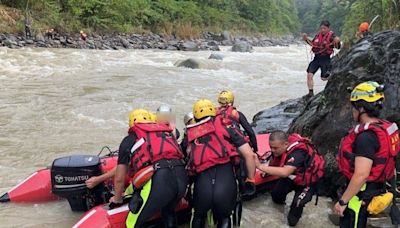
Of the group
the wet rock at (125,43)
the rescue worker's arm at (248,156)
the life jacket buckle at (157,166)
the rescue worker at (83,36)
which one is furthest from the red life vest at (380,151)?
the wet rock at (125,43)

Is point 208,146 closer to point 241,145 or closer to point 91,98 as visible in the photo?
point 241,145

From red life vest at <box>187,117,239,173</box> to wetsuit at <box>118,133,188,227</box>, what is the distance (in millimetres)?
153

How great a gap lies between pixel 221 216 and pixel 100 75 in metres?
10.9

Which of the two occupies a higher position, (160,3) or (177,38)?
(160,3)

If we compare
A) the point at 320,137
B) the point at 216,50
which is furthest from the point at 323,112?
the point at 216,50

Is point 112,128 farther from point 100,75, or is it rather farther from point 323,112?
point 100,75

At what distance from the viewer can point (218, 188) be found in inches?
133

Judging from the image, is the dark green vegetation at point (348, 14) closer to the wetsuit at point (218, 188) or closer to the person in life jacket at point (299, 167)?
the person in life jacket at point (299, 167)

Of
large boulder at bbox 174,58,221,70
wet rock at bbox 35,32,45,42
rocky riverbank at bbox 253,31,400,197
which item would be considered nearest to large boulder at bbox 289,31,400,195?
rocky riverbank at bbox 253,31,400,197

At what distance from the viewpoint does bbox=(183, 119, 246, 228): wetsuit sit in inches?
133

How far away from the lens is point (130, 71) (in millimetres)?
14906

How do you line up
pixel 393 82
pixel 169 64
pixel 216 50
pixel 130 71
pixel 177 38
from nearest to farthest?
pixel 393 82 < pixel 130 71 < pixel 169 64 < pixel 216 50 < pixel 177 38

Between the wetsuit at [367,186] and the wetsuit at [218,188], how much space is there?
84 cm

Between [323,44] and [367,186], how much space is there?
5.27 metres
